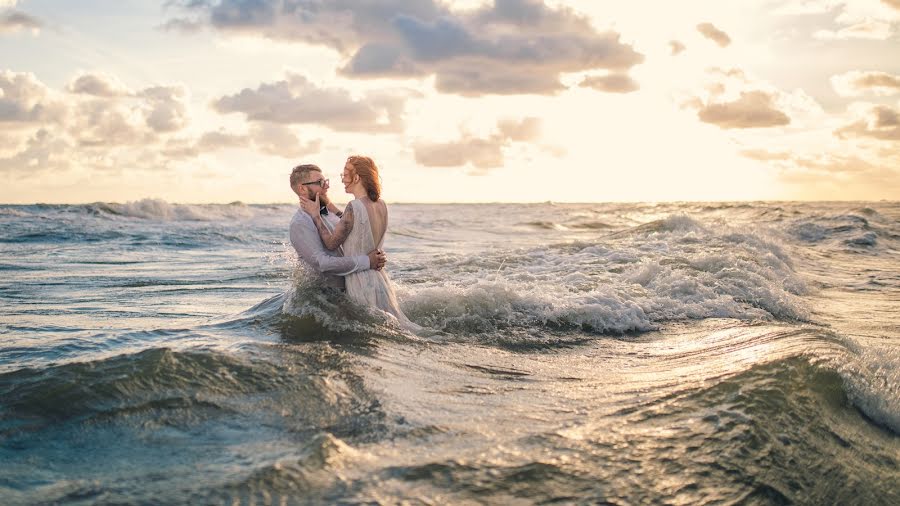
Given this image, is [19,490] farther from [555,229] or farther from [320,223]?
[555,229]

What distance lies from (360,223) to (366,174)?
50cm

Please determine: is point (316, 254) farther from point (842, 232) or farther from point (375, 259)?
point (842, 232)

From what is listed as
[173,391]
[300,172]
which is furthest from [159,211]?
[173,391]

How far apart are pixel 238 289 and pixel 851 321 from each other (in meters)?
9.48

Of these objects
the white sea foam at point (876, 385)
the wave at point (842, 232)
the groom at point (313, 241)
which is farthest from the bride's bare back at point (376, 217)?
the wave at point (842, 232)

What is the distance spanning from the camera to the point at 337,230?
22.3 ft

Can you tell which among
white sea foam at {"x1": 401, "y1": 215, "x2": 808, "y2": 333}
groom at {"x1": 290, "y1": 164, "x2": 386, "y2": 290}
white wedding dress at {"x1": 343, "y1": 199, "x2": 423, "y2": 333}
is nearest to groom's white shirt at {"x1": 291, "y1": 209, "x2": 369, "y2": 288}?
groom at {"x1": 290, "y1": 164, "x2": 386, "y2": 290}

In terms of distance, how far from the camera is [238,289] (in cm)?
1146

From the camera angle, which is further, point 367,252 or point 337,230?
point 367,252

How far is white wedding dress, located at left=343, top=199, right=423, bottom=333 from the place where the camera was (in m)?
6.83

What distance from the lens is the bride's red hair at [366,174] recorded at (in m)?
6.79

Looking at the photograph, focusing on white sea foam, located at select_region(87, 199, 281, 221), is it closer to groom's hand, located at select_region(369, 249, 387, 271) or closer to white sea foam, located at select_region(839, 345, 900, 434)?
groom's hand, located at select_region(369, 249, 387, 271)

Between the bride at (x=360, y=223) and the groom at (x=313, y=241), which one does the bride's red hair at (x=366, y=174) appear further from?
the groom at (x=313, y=241)

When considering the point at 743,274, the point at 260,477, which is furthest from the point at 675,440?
the point at 743,274
